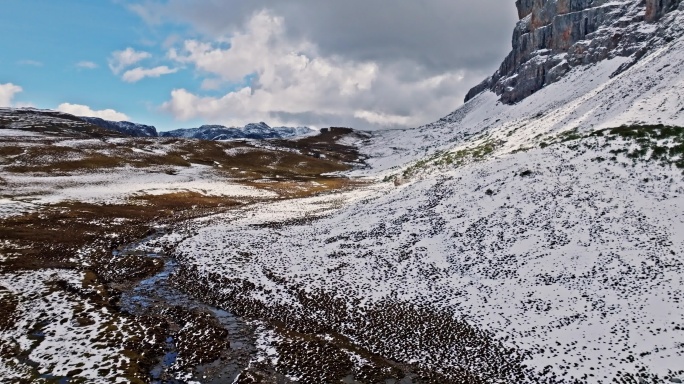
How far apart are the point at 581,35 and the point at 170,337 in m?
192

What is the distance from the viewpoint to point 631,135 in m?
37.1

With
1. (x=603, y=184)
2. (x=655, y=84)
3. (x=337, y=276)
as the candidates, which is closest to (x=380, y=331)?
(x=337, y=276)

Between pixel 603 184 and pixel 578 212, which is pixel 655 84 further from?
pixel 578 212

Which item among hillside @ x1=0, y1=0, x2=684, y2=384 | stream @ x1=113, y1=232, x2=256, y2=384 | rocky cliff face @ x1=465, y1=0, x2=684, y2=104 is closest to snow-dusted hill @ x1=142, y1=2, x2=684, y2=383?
hillside @ x1=0, y1=0, x2=684, y2=384

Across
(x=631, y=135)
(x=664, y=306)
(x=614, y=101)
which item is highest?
(x=614, y=101)

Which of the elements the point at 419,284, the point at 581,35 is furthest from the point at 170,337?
the point at 581,35

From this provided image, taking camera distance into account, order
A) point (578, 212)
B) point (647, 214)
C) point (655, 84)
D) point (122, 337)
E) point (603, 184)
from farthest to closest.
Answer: point (655, 84), point (603, 184), point (578, 212), point (647, 214), point (122, 337)

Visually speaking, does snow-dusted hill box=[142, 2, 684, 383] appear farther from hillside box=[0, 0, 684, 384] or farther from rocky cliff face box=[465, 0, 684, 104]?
rocky cliff face box=[465, 0, 684, 104]

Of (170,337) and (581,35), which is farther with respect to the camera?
(581,35)

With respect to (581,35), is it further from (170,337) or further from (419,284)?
(170,337)

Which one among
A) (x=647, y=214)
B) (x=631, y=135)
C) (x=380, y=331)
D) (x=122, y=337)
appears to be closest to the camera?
(x=122, y=337)

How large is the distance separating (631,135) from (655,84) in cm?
3004

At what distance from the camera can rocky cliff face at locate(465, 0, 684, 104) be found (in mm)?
124000

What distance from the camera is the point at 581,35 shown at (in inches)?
6319
